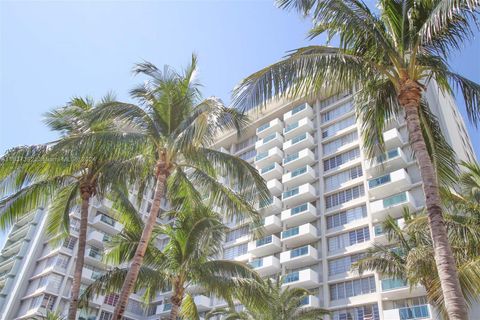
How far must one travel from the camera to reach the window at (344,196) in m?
41.9

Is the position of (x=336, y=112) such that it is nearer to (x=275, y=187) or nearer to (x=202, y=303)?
(x=275, y=187)

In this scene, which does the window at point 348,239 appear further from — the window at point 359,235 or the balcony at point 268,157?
the balcony at point 268,157

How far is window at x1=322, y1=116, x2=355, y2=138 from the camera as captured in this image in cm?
4750

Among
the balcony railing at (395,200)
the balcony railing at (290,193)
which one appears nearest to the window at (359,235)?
the balcony railing at (395,200)

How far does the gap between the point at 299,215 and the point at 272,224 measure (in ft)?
11.0

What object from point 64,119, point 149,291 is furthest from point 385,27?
point 149,291

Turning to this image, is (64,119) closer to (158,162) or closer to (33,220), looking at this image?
(158,162)

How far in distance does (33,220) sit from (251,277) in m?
45.5

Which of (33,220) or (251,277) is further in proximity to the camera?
(33,220)

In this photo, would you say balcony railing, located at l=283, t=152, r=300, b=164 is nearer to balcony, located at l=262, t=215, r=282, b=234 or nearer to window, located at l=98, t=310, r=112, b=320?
balcony, located at l=262, t=215, r=282, b=234

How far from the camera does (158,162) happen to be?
14.1m

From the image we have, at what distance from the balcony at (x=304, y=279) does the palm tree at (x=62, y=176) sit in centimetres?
2615

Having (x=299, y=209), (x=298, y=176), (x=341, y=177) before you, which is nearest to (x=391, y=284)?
(x=299, y=209)

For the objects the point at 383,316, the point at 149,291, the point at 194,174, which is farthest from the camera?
the point at 383,316
